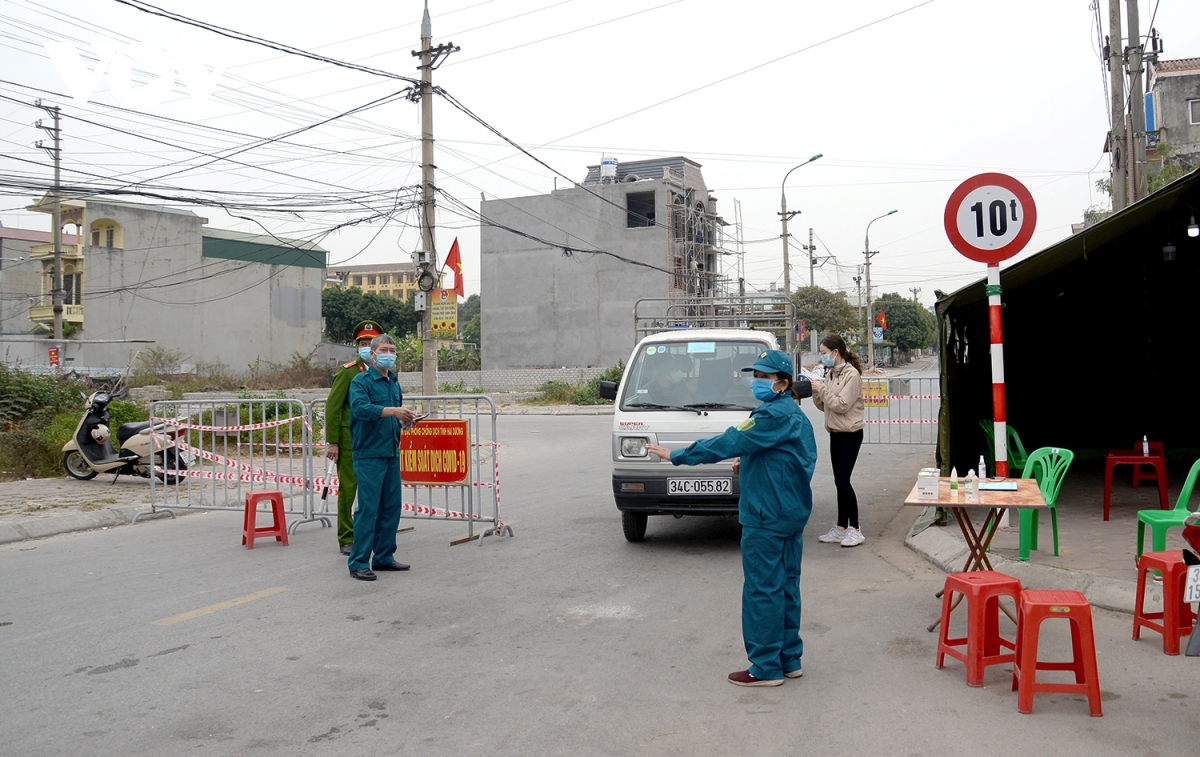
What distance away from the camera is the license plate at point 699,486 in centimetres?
809

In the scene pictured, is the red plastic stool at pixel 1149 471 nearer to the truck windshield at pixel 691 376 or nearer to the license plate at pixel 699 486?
the truck windshield at pixel 691 376

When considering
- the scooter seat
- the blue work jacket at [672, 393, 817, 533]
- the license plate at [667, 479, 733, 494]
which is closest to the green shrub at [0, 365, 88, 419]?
the scooter seat

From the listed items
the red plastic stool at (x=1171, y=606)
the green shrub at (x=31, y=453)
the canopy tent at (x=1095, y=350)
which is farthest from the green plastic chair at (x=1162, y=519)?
the green shrub at (x=31, y=453)

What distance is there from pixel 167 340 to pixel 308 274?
471 inches

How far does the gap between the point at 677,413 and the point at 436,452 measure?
2457 millimetres

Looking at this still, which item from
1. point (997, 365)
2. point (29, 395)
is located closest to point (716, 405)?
point (997, 365)

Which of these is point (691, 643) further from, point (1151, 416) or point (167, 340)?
point (167, 340)

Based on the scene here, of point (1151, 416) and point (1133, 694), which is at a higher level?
point (1151, 416)

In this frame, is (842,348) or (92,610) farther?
(842,348)

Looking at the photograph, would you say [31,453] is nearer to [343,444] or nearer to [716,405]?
[343,444]

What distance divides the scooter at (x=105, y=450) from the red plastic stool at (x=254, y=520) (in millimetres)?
4086

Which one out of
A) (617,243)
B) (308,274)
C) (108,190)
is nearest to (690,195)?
(617,243)

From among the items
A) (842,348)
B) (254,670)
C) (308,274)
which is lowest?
(254,670)

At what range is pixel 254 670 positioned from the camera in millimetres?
5188
